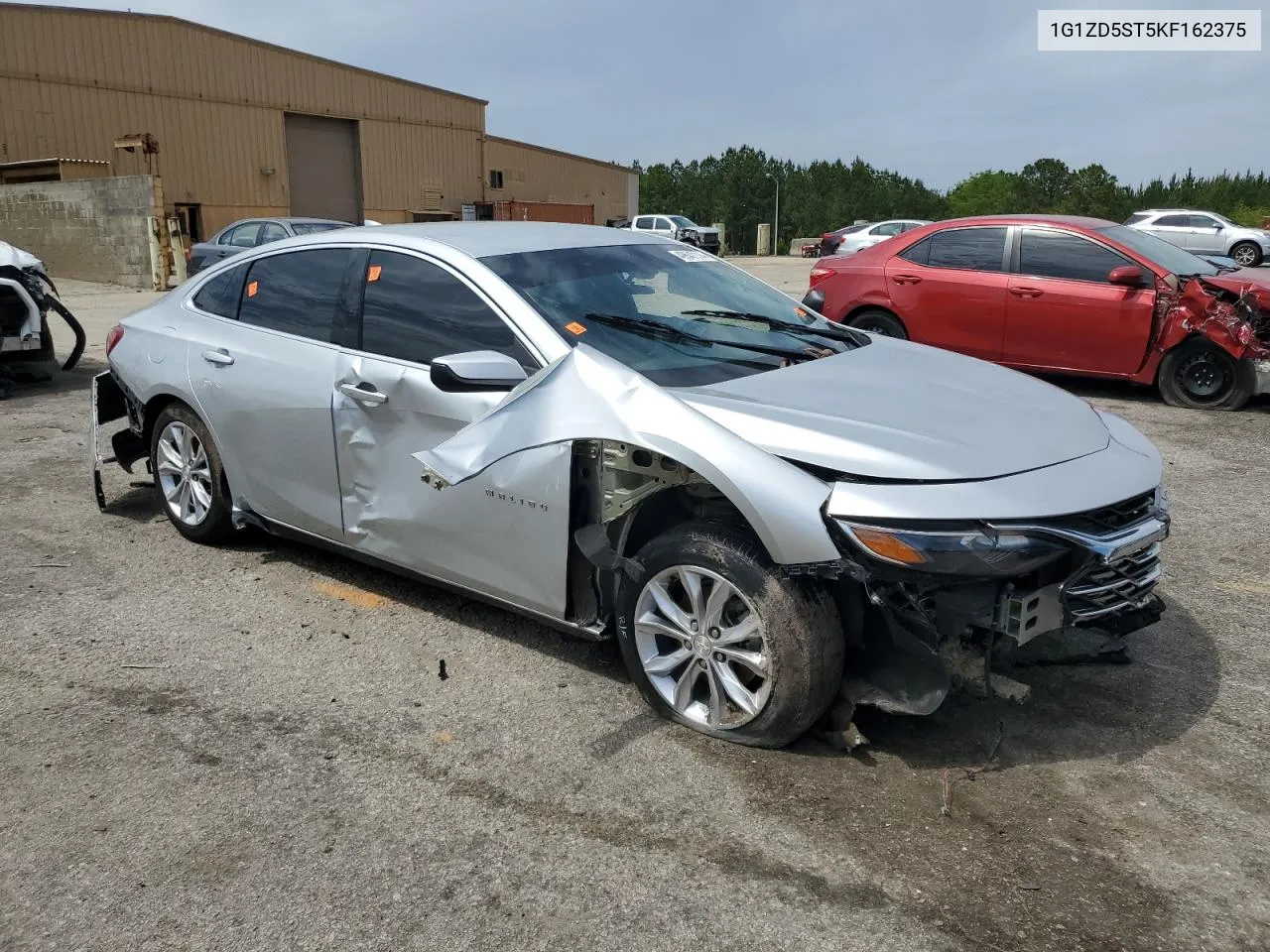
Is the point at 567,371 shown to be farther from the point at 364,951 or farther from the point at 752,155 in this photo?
the point at 752,155

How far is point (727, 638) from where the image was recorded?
10.5 feet

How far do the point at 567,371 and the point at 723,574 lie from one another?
0.85 meters

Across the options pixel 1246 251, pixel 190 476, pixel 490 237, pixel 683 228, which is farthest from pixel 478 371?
pixel 683 228

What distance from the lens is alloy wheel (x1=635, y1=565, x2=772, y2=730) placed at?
10.4ft

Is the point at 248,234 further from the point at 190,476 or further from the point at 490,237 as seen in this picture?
the point at 490,237

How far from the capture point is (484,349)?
3.74m

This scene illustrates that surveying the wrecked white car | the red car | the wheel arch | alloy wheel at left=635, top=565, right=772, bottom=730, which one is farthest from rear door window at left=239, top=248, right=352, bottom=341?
the wheel arch

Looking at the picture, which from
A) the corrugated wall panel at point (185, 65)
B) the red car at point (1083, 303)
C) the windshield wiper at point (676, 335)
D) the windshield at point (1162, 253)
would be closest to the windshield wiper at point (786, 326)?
the windshield wiper at point (676, 335)

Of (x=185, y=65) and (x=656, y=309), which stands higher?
(x=185, y=65)

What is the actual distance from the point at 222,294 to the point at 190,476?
91 cm

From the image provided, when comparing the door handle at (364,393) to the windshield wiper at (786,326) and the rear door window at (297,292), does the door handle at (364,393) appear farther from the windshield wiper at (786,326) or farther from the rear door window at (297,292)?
the windshield wiper at (786,326)

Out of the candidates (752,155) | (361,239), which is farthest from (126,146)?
(752,155)

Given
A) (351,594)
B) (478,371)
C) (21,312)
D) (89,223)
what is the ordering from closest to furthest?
(478,371) → (351,594) → (21,312) → (89,223)

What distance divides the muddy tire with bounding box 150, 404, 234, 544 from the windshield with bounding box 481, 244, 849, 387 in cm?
192
